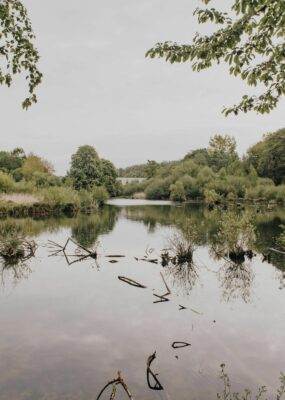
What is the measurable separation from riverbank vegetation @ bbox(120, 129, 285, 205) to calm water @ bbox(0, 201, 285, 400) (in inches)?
1782

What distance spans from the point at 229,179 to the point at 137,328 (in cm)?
6392

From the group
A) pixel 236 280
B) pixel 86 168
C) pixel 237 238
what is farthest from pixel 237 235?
pixel 86 168

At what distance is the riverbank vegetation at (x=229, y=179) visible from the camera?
61.3 metres

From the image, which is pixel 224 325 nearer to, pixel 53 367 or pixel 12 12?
pixel 53 367

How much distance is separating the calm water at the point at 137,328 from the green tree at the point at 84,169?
172 ft

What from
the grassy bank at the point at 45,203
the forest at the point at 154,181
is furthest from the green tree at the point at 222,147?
the grassy bank at the point at 45,203

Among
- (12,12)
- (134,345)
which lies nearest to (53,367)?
(134,345)

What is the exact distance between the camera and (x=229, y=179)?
2694 inches

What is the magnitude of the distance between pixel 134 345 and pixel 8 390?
8.09 ft

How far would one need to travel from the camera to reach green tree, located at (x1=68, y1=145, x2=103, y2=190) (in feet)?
213

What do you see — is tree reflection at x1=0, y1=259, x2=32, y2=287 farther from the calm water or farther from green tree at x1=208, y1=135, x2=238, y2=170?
green tree at x1=208, y1=135, x2=238, y2=170

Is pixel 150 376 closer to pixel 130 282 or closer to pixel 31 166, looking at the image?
pixel 130 282

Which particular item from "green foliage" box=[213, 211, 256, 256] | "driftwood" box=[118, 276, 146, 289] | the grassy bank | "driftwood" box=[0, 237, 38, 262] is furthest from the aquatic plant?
the grassy bank

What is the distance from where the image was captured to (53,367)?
570cm
